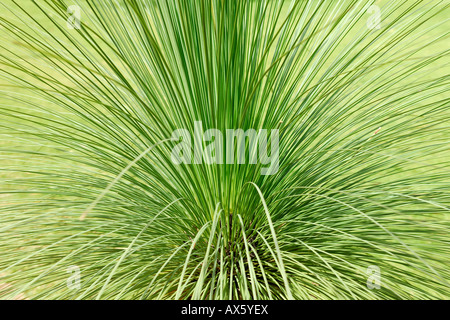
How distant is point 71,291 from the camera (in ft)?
2.88

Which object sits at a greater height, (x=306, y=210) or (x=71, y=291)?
(x=306, y=210)

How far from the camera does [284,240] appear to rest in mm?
927

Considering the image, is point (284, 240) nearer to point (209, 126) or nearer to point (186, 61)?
point (209, 126)

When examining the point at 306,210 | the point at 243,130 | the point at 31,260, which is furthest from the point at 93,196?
the point at 306,210
